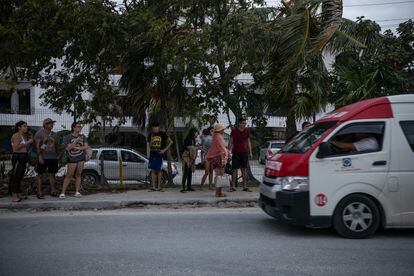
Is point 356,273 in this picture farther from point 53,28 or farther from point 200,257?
point 53,28

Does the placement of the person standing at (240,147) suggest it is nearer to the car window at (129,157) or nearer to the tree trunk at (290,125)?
the tree trunk at (290,125)

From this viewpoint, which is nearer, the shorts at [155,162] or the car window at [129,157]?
the shorts at [155,162]

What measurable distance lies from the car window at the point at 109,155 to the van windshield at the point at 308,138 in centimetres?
930

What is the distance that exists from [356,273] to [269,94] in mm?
8233

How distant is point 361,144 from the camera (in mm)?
6777

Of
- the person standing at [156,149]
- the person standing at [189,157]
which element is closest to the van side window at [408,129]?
the person standing at [189,157]

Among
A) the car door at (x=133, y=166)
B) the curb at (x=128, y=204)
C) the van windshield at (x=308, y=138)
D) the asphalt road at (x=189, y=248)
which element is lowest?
the asphalt road at (x=189, y=248)

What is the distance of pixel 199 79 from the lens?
496 inches

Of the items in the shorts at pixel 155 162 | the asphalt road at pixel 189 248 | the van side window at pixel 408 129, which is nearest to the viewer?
the asphalt road at pixel 189 248

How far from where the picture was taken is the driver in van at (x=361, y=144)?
22.0 ft

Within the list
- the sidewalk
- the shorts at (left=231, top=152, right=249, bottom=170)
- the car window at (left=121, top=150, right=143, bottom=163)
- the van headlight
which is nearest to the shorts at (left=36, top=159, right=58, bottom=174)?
the sidewalk

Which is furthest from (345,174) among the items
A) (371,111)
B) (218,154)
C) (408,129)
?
(218,154)

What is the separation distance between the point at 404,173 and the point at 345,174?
88 centimetres

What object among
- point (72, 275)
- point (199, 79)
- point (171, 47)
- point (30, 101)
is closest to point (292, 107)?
point (199, 79)
